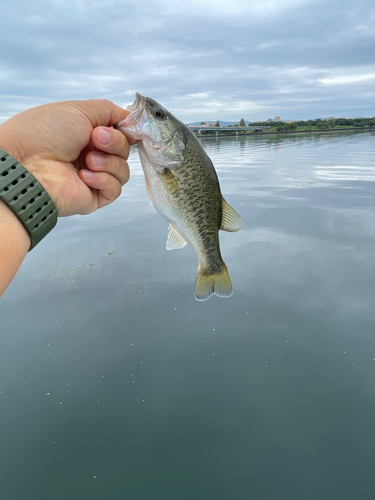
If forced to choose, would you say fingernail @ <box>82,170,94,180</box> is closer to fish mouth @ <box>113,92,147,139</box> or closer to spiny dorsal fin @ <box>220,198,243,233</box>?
Answer: fish mouth @ <box>113,92,147,139</box>

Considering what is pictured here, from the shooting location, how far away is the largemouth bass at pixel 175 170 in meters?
2.62

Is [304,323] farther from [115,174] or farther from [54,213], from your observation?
[54,213]

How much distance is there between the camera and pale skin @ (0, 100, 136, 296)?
2553 millimetres

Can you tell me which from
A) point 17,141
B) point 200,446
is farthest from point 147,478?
point 17,141

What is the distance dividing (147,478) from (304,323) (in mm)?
4080

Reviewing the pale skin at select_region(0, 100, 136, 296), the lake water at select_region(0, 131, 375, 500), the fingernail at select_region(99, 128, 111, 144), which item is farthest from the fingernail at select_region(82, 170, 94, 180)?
the lake water at select_region(0, 131, 375, 500)

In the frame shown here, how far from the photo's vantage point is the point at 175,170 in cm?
268

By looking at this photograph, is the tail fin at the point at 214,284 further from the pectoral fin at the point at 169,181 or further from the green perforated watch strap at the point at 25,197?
the green perforated watch strap at the point at 25,197

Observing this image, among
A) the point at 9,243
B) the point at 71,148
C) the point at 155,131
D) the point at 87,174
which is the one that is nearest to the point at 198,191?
the point at 155,131

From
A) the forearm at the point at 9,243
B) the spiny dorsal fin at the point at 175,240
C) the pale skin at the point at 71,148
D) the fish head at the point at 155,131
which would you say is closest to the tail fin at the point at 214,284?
the spiny dorsal fin at the point at 175,240

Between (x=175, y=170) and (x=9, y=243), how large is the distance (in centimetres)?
140

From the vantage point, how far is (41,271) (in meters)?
8.83

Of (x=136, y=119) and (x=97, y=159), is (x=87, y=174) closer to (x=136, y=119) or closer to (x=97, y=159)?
(x=97, y=159)

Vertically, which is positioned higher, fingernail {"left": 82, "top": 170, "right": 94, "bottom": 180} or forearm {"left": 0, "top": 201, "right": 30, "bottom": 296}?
fingernail {"left": 82, "top": 170, "right": 94, "bottom": 180}
